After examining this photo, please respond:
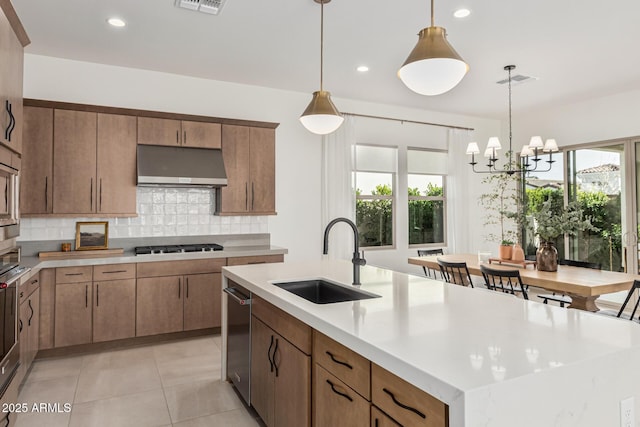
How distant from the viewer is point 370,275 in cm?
281

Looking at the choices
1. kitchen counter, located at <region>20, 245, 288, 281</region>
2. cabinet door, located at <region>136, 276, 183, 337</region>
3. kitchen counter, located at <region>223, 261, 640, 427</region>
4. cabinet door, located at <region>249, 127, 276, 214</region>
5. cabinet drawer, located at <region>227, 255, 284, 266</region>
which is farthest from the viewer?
cabinet door, located at <region>249, 127, 276, 214</region>

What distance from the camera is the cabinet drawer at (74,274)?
3691mm

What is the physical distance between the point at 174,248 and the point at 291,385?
2.77 m

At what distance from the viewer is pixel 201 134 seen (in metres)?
4.51

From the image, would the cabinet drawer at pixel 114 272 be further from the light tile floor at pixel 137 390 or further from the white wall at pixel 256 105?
the white wall at pixel 256 105

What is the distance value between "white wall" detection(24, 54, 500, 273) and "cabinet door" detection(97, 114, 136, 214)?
436 mm

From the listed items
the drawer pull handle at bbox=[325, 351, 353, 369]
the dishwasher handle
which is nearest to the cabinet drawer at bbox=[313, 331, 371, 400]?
the drawer pull handle at bbox=[325, 351, 353, 369]

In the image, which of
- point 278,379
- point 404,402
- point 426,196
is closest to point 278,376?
point 278,379

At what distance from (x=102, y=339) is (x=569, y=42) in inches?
198

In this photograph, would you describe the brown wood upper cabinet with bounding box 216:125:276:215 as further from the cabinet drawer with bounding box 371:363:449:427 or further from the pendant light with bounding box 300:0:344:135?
the cabinet drawer with bounding box 371:363:449:427

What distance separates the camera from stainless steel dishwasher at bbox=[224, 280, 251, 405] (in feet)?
8.66

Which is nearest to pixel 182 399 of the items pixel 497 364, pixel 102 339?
pixel 102 339

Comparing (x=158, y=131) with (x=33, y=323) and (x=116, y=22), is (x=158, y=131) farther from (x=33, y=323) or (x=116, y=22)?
(x=33, y=323)

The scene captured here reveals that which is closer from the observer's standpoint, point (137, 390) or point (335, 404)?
point (335, 404)
